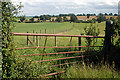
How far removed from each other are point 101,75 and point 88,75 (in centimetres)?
36

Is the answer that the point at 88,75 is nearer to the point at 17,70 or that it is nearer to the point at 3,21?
the point at 17,70

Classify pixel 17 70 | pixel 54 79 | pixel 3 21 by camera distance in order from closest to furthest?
pixel 3 21 < pixel 17 70 < pixel 54 79

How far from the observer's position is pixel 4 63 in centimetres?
360

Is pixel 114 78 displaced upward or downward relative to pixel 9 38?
downward

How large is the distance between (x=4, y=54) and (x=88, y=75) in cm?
226

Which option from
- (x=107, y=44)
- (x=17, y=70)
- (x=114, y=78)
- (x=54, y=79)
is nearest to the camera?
(x=17, y=70)

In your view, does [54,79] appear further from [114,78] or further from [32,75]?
[114,78]

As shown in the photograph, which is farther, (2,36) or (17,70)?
(17,70)

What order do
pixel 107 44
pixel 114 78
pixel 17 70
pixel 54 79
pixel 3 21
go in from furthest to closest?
1. pixel 107 44
2. pixel 54 79
3. pixel 114 78
4. pixel 17 70
5. pixel 3 21

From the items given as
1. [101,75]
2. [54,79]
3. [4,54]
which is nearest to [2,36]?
[4,54]

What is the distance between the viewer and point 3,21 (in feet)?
11.2

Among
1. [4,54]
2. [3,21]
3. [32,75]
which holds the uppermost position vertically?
[3,21]

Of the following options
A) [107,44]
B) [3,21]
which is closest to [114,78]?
→ [107,44]

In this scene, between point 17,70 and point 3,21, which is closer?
point 3,21
